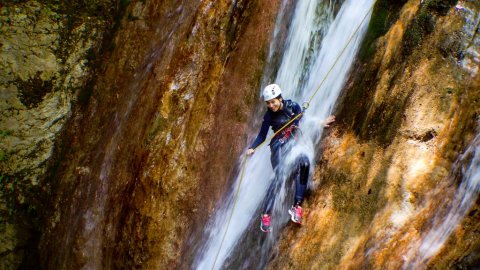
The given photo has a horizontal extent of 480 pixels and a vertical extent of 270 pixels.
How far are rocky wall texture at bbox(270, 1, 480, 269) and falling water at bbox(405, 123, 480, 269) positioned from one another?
0.09 ft

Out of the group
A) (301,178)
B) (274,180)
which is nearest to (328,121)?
(301,178)

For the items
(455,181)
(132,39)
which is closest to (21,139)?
(132,39)

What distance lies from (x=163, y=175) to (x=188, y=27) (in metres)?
2.68

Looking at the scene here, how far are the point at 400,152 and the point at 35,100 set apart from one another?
906 cm

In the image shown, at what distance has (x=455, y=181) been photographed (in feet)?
13.4

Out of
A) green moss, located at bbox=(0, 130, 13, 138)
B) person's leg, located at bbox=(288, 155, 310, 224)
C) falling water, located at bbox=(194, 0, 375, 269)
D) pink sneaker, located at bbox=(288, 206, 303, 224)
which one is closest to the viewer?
pink sneaker, located at bbox=(288, 206, 303, 224)

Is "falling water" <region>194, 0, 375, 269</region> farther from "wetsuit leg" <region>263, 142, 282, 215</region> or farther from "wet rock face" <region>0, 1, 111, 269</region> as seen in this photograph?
"wet rock face" <region>0, 1, 111, 269</region>

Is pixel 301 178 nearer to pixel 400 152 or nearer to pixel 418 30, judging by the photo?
pixel 400 152

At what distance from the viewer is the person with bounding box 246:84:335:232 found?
18.8 ft

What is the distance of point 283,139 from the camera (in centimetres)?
596

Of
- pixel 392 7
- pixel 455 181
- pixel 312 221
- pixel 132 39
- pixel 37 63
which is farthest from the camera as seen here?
pixel 37 63

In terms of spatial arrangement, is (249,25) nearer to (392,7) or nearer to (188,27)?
(188,27)

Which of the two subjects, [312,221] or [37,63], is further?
[37,63]

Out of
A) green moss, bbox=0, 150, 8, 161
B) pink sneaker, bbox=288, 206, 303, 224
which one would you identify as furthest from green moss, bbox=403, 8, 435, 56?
green moss, bbox=0, 150, 8, 161
